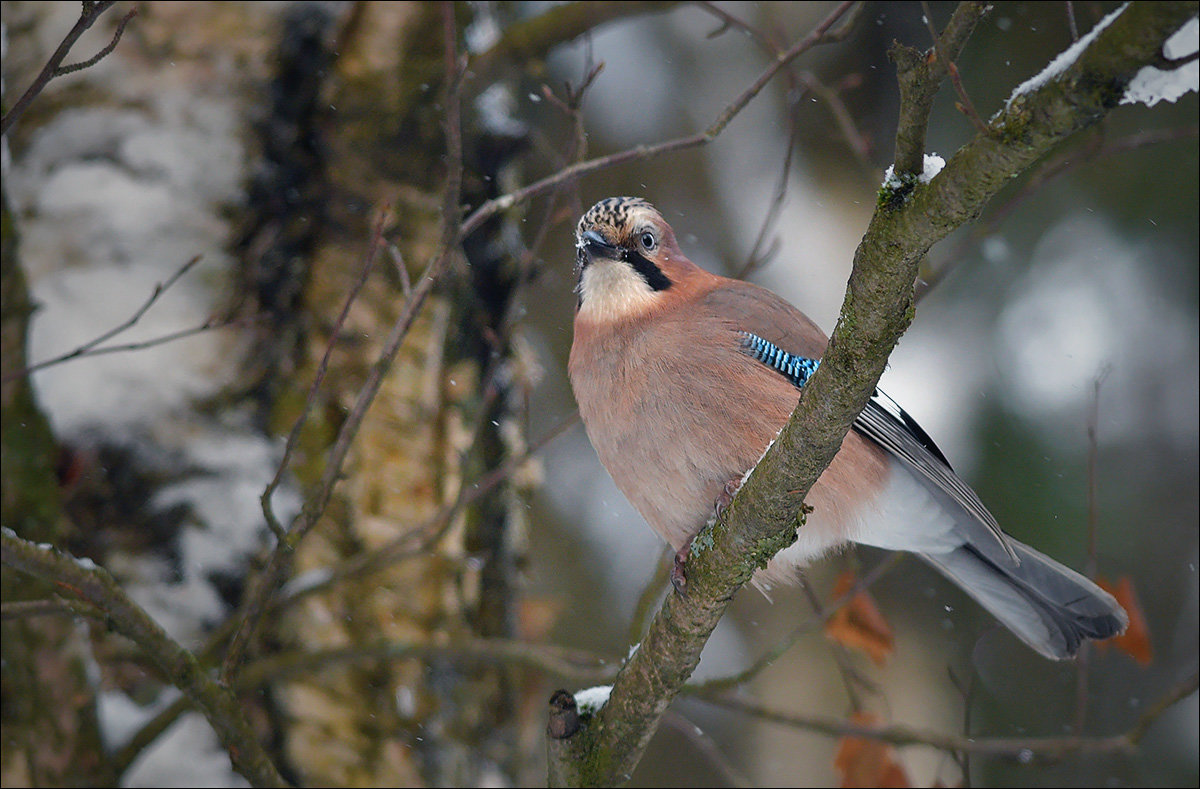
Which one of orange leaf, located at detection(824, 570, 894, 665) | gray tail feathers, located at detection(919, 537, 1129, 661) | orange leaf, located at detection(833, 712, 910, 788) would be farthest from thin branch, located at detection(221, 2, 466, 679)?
orange leaf, located at detection(833, 712, 910, 788)

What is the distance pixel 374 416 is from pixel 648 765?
3021mm

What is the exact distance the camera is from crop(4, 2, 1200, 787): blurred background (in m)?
3.57

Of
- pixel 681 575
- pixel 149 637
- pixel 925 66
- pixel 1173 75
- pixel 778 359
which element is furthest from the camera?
pixel 778 359

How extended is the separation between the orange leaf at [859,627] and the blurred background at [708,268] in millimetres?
137

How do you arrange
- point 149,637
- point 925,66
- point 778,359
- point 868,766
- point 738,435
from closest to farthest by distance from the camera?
1. point 925,66
2. point 149,637
3. point 738,435
4. point 778,359
5. point 868,766

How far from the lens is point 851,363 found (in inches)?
61.9

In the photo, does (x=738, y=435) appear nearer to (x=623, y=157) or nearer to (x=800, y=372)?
(x=800, y=372)

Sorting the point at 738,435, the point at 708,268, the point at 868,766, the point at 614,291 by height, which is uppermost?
the point at 708,268

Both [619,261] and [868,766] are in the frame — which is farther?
[868,766]

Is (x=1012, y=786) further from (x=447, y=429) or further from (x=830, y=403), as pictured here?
(x=830, y=403)

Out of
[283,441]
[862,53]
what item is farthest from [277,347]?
[862,53]

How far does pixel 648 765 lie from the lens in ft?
18.6

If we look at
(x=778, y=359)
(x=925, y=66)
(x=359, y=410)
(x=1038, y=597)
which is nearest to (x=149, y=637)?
(x=359, y=410)

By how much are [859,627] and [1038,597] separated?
92cm
